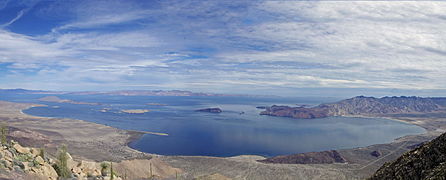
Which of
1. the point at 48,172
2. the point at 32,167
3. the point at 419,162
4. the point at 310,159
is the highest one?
the point at 419,162

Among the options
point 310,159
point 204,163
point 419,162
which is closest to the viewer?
point 419,162

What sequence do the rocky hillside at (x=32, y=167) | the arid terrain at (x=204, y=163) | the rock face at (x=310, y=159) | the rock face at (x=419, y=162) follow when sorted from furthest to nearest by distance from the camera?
the rock face at (x=310, y=159)
the arid terrain at (x=204, y=163)
the rocky hillside at (x=32, y=167)
the rock face at (x=419, y=162)

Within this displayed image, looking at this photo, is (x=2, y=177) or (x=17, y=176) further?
(x=17, y=176)

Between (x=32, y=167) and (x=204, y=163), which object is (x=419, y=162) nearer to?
(x=32, y=167)

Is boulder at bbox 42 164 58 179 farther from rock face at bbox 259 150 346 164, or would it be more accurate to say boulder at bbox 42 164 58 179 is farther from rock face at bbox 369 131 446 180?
rock face at bbox 259 150 346 164

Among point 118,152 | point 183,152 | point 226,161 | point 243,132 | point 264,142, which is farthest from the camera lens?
point 243,132

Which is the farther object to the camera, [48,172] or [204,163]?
[204,163]

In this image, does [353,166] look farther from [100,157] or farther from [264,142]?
[100,157]

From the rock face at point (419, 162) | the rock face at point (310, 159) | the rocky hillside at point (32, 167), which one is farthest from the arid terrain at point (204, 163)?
the rock face at point (419, 162)

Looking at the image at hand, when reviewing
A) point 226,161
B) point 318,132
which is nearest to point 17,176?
point 226,161

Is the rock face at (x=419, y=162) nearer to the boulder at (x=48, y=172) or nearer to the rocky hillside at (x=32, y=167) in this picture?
the rocky hillside at (x=32, y=167)

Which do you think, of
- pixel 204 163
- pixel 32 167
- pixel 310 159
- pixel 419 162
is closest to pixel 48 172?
pixel 32 167
